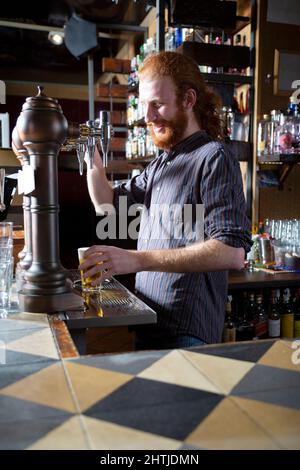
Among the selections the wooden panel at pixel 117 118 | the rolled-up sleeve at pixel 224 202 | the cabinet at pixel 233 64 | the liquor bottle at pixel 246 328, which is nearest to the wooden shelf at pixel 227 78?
the cabinet at pixel 233 64

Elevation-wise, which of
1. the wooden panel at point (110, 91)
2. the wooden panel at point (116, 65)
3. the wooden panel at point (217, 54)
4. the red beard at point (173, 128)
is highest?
the wooden panel at point (116, 65)

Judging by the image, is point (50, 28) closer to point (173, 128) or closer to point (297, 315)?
point (297, 315)

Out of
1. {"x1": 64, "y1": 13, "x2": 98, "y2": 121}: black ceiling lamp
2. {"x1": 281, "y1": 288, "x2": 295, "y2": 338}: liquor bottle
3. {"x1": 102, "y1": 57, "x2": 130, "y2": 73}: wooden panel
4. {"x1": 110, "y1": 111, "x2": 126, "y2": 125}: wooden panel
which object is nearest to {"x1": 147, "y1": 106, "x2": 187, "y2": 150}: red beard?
{"x1": 281, "y1": 288, "x2": 295, "y2": 338}: liquor bottle

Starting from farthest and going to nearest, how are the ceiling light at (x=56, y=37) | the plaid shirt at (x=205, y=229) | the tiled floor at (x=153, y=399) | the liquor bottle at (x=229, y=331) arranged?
the ceiling light at (x=56, y=37) → the liquor bottle at (x=229, y=331) → the plaid shirt at (x=205, y=229) → the tiled floor at (x=153, y=399)

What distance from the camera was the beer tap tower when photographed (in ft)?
3.70

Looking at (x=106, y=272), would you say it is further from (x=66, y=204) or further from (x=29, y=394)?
(x=66, y=204)

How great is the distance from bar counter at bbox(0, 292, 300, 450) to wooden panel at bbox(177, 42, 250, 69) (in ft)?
7.59

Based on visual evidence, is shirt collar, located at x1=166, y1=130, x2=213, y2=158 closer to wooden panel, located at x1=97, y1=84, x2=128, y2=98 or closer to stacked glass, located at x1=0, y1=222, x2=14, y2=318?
stacked glass, located at x1=0, y1=222, x2=14, y2=318

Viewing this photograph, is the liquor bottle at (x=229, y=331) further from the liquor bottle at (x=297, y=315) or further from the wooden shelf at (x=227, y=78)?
the wooden shelf at (x=227, y=78)

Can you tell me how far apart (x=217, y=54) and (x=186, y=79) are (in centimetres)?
137

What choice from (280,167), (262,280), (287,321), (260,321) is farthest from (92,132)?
(280,167)

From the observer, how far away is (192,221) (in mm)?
1550

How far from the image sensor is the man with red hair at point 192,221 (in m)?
1.39
